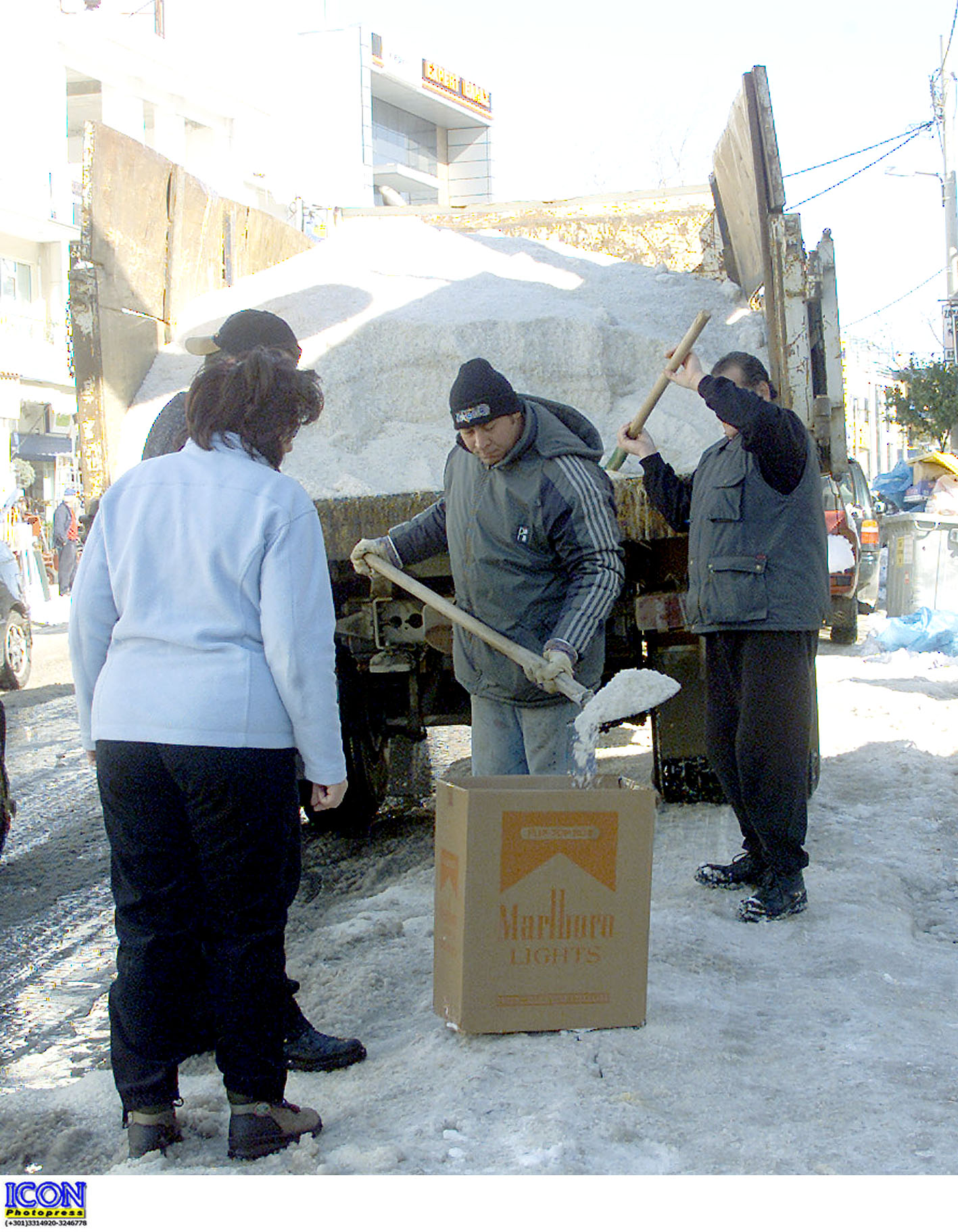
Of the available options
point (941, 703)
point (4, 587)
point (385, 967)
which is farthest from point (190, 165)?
point (385, 967)

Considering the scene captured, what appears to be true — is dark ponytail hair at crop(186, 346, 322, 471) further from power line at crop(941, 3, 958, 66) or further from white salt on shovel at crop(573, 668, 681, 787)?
power line at crop(941, 3, 958, 66)

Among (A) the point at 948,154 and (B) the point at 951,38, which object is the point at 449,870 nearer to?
(B) the point at 951,38

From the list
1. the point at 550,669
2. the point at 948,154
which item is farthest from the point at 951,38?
the point at 550,669

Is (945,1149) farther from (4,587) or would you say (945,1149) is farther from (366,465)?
(4,587)

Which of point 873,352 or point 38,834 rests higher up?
point 873,352

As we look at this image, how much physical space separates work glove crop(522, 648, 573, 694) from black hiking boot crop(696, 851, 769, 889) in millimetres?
1315

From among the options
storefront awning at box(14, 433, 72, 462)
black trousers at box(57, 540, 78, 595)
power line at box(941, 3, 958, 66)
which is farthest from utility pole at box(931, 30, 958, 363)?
storefront awning at box(14, 433, 72, 462)

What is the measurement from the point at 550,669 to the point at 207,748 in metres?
1.17

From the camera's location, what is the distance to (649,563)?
17.0 ft

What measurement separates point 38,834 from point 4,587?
250 inches

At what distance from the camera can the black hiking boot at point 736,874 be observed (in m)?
4.61

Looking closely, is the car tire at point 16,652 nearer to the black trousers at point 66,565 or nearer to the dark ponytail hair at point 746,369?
the dark ponytail hair at point 746,369

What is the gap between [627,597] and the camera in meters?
5.23

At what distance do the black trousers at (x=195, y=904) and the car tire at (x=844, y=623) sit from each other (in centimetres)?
987
